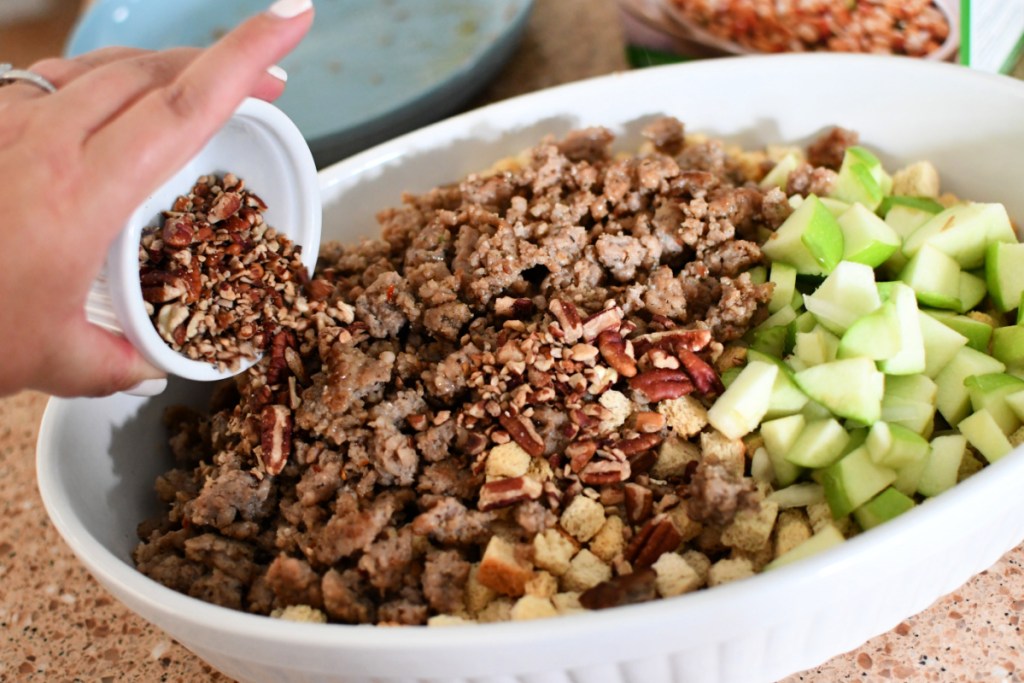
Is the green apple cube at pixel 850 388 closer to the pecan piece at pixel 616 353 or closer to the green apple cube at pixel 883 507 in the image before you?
the green apple cube at pixel 883 507

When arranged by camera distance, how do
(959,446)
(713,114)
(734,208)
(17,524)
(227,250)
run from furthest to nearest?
(713,114) < (17,524) < (734,208) < (227,250) < (959,446)

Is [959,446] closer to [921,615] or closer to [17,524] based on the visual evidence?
[921,615]

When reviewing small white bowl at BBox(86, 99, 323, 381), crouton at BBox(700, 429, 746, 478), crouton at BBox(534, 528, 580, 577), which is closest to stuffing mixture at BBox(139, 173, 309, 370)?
small white bowl at BBox(86, 99, 323, 381)

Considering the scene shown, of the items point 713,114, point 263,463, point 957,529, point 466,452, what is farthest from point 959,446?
point 263,463

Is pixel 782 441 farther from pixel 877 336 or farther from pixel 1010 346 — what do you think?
pixel 1010 346

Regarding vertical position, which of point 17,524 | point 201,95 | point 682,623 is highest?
point 201,95

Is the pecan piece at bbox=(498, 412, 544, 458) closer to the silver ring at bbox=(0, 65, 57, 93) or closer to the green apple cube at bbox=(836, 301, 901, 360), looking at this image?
the green apple cube at bbox=(836, 301, 901, 360)

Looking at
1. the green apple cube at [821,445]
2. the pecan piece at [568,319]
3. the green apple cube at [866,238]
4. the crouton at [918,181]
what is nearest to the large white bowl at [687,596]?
the crouton at [918,181]
